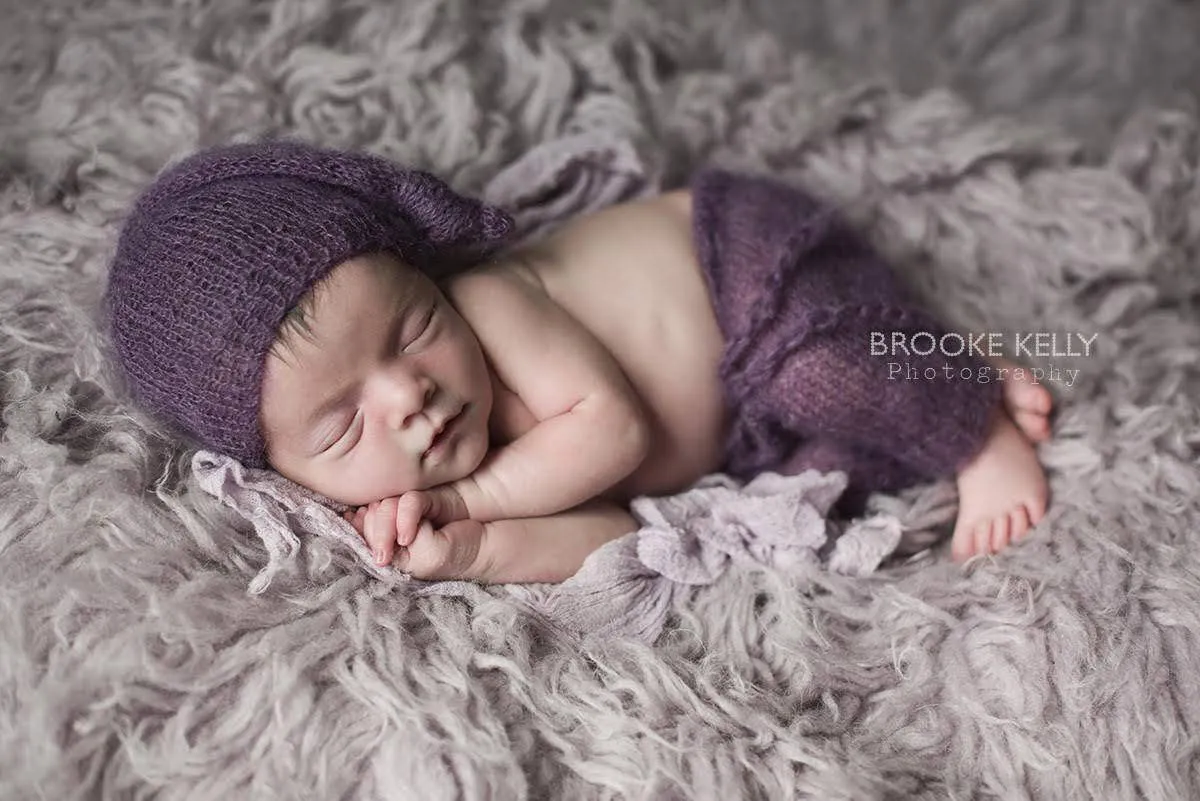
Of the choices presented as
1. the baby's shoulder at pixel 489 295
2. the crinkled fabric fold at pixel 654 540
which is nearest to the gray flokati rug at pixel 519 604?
the crinkled fabric fold at pixel 654 540

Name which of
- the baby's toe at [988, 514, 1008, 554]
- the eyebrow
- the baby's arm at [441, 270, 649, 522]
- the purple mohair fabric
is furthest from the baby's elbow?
the baby's toe at [988, 514, 1008, 554]

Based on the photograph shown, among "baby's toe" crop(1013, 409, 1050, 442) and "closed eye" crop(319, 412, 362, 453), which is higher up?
"baby's toe" crop(1013, 409, 1050, 442)

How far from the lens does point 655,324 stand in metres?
1.26

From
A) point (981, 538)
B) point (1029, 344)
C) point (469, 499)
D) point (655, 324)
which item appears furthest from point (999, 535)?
point (469, 499)

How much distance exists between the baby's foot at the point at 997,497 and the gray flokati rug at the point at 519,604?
0.09 ft

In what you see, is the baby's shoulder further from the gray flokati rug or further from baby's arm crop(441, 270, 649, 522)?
the gray flokati rug

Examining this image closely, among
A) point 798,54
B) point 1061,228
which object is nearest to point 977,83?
point 798,54

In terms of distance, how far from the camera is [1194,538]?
3.67 ft

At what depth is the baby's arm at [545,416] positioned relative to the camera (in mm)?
1143

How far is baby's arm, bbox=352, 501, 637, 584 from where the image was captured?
1056mm

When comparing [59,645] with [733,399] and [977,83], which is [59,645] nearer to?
[733,399]

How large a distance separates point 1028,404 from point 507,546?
558mm

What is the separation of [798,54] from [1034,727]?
3.16ft

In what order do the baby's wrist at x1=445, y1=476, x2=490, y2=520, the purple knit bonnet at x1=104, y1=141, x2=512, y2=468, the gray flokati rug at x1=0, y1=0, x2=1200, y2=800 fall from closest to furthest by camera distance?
the gray flokati rug at x1=0, y1=0, x2=1200, y2=800
the purple knit bonnet at x1=104, y1=141, x2=512, y2=468
the baby's wrist at x1=445, y1=476, x2=490, y2=520
